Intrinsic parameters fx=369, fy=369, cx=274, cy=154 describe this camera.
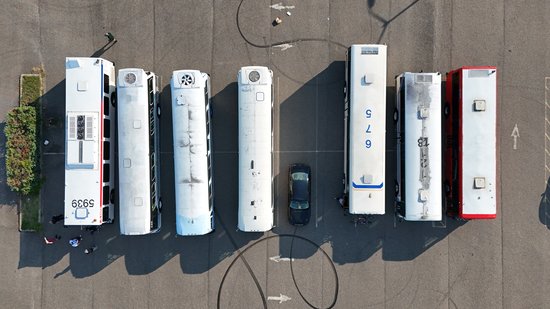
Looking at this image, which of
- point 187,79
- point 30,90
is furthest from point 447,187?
point 30,90

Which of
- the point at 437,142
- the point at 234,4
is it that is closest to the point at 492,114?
the point at 437,142

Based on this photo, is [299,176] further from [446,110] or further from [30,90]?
[30,90]

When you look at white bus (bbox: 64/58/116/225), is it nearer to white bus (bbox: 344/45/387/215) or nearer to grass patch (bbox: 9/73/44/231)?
grass patch (bbox: 9/73/44/231)

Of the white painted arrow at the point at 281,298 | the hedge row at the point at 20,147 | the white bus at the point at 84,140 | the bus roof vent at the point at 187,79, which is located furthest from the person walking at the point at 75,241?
the white painted arrow at the point at 281,298

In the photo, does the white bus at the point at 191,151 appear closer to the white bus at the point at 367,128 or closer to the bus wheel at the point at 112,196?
the bus wheel at the point at 112,196

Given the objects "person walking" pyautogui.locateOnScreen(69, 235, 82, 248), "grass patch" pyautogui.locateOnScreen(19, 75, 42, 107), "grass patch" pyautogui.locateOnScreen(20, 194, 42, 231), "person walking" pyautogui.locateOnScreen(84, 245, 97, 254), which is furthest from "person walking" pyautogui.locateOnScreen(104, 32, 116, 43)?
"person walking" pyautogui.locateOnScreen(84, 245, 97, 254)
